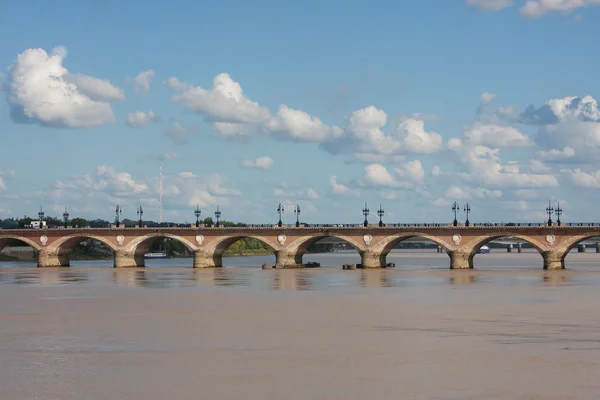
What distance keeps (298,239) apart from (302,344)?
7064cm

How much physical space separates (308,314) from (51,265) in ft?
247

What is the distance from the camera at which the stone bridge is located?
324ft

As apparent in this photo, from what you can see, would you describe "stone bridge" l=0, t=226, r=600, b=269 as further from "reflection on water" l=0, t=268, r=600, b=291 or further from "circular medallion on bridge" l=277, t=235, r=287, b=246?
"reflection on water" l=0, t=268, r=600, b=291

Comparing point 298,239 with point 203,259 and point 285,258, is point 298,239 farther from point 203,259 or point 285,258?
point 203,259

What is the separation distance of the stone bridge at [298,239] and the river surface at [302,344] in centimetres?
3033

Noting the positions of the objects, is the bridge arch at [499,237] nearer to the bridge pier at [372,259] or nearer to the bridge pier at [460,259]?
the bridge pier at [460,259]

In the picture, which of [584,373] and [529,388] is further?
[584,373]

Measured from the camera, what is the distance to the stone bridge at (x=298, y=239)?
98.6 m

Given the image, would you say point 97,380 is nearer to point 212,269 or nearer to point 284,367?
point 284,367

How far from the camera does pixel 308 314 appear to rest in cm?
5088

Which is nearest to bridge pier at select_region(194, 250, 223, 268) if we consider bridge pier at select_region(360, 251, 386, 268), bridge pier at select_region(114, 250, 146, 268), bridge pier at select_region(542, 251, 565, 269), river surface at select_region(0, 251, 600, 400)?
bridge pier at select_region(114, 250, 146, 268)

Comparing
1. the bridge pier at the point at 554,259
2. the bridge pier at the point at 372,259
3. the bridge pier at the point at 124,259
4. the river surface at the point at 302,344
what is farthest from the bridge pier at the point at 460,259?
the bridge pier at the point at 124,259

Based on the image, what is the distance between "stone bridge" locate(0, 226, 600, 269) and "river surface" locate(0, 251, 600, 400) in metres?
30.3

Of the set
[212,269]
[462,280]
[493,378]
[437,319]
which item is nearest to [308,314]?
[437,319]
